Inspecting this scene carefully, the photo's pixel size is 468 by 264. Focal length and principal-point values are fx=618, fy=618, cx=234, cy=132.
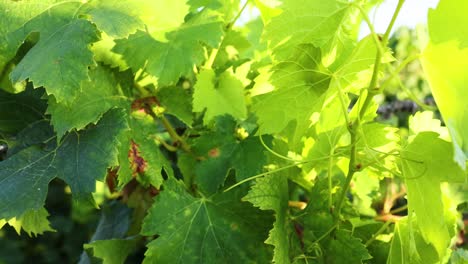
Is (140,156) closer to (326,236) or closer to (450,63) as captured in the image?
(326,236)


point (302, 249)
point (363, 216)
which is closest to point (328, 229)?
point (302, 249)

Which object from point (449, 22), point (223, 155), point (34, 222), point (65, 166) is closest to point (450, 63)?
point (449, 22)

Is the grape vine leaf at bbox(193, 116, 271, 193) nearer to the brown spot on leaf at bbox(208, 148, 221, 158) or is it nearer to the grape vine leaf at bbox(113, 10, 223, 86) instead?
the brown spot on leaf at bbox(208, 148, 221, 158)

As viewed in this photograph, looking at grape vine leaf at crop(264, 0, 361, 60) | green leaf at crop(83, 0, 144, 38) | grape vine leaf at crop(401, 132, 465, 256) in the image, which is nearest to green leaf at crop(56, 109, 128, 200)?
green leaf at crop(83, 0, 144, 38)

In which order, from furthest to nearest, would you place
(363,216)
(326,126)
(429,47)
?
(363,216)
(326,126)
(429,47)

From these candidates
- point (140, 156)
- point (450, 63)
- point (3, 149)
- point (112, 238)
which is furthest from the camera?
point (112, 238)

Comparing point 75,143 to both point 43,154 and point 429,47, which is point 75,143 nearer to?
point 43,154
